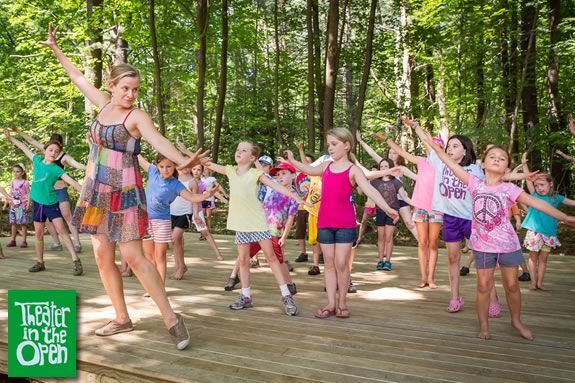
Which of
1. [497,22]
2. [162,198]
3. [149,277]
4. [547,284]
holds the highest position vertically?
[497,22]

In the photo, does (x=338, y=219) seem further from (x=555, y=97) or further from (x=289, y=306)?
(x=555, y=97)

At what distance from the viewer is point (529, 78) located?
1498 centimetres

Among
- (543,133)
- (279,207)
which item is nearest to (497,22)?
(543,133)

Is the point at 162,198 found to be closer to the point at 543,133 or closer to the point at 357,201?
the point at 357,201

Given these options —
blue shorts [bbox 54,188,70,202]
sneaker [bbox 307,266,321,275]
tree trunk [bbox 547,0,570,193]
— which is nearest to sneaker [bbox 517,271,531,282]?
sneaker [bbox 307,266,321,275]

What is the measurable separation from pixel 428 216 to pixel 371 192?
1722 mm

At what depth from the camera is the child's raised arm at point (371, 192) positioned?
4363 mm

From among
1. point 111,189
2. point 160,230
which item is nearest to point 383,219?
point 160,230

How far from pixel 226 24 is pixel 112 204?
43.9ft

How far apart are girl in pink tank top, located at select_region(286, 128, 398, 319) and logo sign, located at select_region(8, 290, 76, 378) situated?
2.21 m

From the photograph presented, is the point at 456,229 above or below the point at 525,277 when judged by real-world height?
above

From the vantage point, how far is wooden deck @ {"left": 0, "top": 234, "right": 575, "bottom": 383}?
3236 millimetres

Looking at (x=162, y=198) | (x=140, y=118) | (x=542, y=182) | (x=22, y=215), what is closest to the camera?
(x=140, y=118)

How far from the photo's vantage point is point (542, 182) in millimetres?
6309
